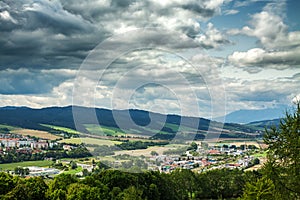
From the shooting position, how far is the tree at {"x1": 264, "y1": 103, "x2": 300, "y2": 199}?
17.1 metres

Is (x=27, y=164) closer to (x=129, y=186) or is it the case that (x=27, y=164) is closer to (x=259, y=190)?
(x=129, y=186)

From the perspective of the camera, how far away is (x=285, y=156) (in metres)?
18.1

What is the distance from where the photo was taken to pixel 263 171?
60.8 ft

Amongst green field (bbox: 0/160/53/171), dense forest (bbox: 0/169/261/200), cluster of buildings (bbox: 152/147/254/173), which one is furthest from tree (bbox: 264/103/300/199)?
green field (bbox: 0/160/53/171)

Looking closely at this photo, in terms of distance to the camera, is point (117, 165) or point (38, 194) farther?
point (38, 194)

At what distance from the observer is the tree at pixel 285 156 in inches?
674

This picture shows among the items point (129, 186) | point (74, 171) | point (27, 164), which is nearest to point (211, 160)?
point (74, 171)

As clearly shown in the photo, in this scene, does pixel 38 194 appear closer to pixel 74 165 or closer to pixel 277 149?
pixel 277 149

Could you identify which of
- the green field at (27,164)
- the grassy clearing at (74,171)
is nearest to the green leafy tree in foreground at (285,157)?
the grassy clearing at (74,171)

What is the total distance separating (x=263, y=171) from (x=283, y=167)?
1107mm

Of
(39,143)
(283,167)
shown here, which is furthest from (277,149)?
(39,143)

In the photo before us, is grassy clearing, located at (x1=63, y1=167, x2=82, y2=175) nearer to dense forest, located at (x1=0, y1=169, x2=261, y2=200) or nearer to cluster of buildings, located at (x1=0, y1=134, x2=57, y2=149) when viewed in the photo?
dense forest, located at (x1=0, y1=169, x2=261, y2=200)

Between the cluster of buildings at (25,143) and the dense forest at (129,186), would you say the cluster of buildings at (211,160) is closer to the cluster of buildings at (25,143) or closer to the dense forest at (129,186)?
the dense forest at (129,186)

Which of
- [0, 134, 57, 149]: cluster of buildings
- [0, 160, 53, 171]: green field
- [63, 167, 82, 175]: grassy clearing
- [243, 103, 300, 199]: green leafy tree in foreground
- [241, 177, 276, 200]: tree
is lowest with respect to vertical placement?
[0, 160, 53, 171]: green field
